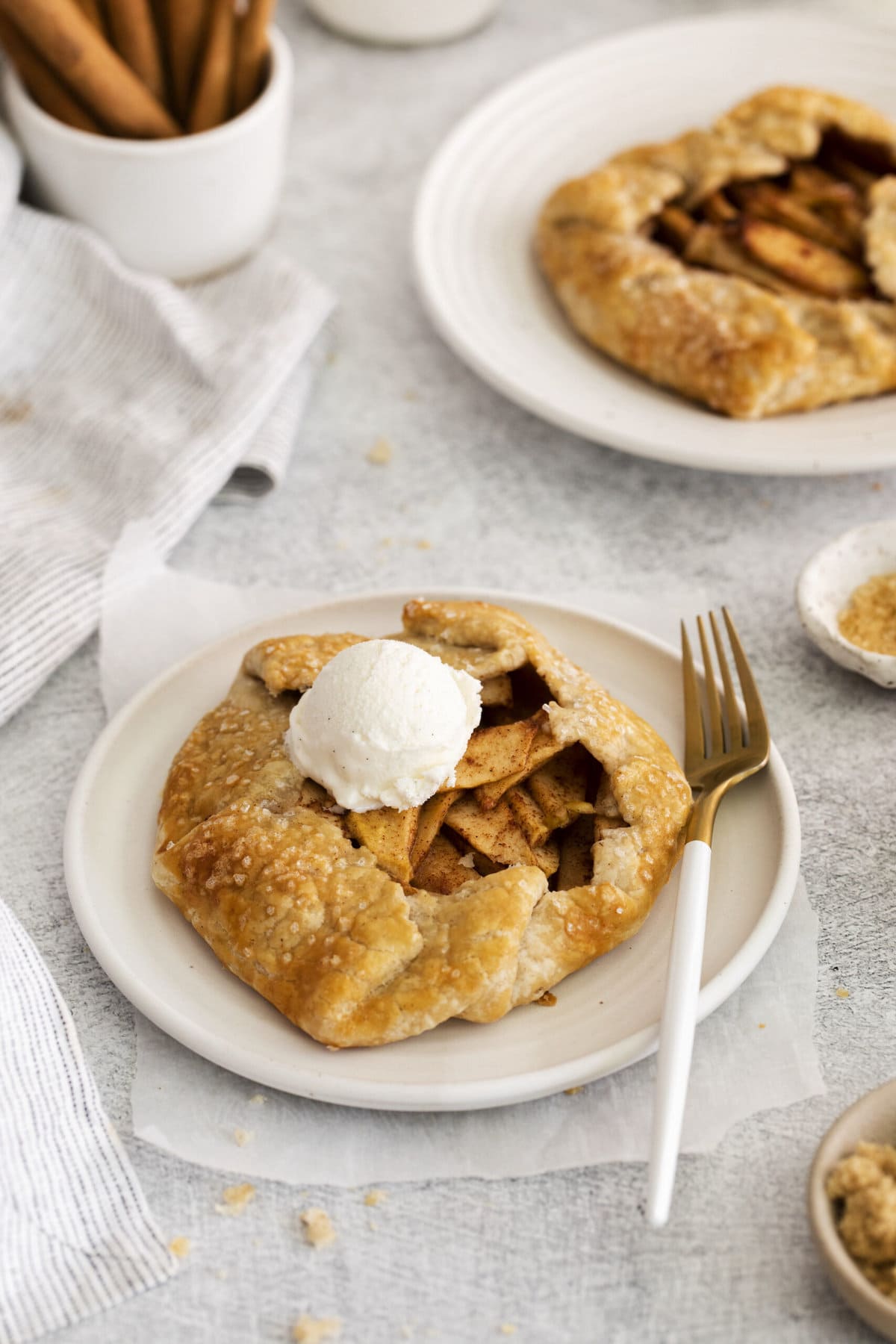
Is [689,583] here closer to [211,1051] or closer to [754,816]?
[754,816]

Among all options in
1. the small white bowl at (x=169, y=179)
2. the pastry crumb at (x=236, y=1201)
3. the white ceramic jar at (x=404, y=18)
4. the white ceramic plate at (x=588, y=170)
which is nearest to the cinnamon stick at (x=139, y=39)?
the small white bowl at (x=169, y=179)

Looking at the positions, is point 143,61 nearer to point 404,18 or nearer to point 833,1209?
point 404,18

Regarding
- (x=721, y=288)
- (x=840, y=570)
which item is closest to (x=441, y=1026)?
(x=840, y=570)

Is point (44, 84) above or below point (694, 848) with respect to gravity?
above

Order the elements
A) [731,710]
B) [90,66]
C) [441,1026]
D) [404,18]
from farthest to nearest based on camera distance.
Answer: [404,18], [90,66], [731,710], [441,1026]

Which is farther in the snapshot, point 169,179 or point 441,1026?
point 169,179

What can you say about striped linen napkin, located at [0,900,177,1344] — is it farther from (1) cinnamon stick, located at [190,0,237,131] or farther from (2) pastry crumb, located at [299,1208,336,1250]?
(1) cinnamon stick, located at [190,0,237,131]

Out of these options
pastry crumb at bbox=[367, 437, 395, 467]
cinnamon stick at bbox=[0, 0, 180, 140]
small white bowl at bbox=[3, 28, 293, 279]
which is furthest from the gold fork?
cinnamon stick at bbox=[0, 0, 180, 140]

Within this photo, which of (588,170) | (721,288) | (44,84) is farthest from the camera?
(588,170)
